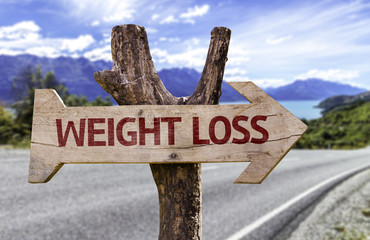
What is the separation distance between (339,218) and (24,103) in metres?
14.0

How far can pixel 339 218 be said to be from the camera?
4930 millimetres

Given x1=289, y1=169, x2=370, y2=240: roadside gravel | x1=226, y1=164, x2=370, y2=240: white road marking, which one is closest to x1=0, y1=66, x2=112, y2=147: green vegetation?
x1=226, y1=164, x2=370, y2=240: white road marking

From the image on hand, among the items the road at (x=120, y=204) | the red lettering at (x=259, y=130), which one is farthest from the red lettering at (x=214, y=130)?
the road at (x=120, y=204)

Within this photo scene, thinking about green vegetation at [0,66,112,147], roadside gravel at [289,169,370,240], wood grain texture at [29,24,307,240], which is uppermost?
green vegetation at [0,66,112,147]

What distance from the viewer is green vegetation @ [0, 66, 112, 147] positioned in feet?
40.5

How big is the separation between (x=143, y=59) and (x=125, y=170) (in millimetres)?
6985

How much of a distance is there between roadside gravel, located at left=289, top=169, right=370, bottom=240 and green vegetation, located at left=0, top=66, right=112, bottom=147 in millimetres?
10317

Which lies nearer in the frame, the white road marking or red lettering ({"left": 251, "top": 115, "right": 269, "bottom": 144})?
red lettering ({"left": 251, "top": 115, "right": 269, "bottom": 144})

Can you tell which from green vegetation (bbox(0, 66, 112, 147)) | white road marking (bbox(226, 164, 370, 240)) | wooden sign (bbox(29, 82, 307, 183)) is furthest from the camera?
green vegetation (bbox(0, 66, 112, 147))

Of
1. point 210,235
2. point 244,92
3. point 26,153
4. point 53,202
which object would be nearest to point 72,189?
point 53,202

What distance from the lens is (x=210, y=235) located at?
4.23m

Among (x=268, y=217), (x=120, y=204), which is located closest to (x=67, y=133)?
(x=120, y=204)

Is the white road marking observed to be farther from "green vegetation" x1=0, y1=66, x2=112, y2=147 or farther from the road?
"green vegetation" x1=0, y1=66, x2=112, y2=147

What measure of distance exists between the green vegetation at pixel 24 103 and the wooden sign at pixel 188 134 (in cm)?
1100
